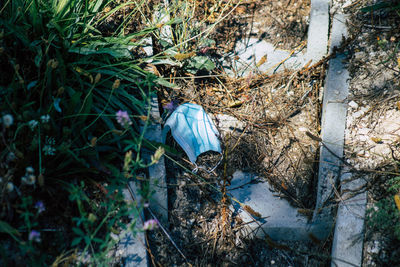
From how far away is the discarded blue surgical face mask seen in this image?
92.5 inches

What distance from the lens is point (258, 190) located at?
2.29 m

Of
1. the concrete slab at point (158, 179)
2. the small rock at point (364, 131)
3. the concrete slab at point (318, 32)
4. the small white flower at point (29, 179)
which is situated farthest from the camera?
the concrete slab at point (318, 32)

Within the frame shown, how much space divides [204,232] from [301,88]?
140 centimetres

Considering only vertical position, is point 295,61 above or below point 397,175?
above

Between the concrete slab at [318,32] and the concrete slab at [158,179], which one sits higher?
the concrete slab at [318,32]

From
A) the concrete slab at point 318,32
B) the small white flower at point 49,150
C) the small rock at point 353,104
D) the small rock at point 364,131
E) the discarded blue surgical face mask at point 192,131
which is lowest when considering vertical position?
the small white flower at point 49,150

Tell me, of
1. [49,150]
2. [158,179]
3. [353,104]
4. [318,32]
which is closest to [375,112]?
[353,104]

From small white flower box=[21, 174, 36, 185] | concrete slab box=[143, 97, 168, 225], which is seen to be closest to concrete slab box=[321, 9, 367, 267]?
concrete slab box=[143, 97, 168, 225]

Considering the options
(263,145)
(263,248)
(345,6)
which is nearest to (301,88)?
(263,145)

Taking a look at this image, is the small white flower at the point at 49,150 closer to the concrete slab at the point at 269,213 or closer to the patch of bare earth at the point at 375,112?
the concrete slab at the point at 269,213

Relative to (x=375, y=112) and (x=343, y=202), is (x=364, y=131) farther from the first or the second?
(x=343, y=202)

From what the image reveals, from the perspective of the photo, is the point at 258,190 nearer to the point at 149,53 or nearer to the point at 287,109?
the point at 287,109

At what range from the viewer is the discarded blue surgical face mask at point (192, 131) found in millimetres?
2350

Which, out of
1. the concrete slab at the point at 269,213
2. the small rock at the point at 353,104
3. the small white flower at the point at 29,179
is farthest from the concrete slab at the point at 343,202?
the small white flower at the point at 29,179
